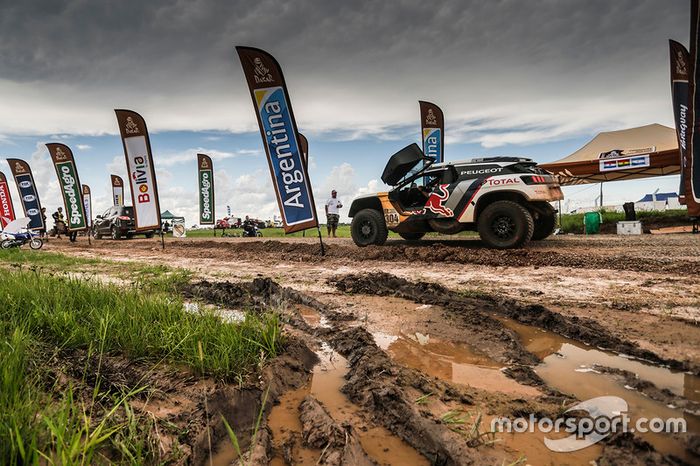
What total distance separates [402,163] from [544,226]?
369 centimetres

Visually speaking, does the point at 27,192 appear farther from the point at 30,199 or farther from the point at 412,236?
the point at 412,236

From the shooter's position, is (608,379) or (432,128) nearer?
(608,379)

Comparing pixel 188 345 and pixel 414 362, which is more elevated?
pixel 188 345

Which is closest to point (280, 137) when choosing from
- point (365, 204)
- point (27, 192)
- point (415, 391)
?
point (365, 204)

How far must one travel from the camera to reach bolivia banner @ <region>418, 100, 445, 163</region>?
15320mm

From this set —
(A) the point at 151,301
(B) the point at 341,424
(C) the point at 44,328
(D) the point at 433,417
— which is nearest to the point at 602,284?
(D) the point at 433,417

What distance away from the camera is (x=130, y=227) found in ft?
70.1

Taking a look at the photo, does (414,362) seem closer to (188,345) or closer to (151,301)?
(188,345)

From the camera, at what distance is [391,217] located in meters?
9.62

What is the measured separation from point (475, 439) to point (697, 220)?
591 inches

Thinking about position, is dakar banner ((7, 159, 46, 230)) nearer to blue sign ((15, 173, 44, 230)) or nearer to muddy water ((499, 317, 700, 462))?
blue sign ((15, 173, 44, 230))

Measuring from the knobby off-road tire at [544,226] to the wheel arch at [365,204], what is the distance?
3737 mm

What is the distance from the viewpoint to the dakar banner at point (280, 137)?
855 centimetres

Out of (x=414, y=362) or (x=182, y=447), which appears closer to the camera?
(x=182, y=447)
